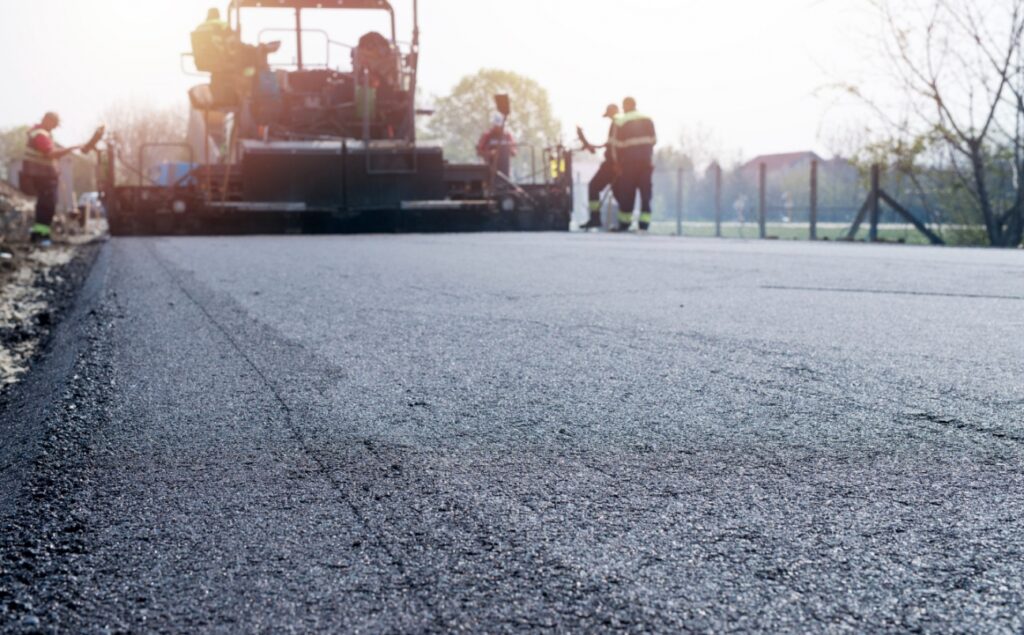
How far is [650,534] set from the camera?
1780 millimetres

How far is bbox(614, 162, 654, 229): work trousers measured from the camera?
16422mm

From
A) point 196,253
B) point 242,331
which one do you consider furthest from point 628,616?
point 196,253

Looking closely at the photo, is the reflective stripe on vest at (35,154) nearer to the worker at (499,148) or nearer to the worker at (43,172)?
the worker at (43,172)

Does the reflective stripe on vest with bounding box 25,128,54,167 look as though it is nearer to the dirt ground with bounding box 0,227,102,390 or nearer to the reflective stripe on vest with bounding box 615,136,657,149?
the dirt ground with bounding box 0,227,102,390

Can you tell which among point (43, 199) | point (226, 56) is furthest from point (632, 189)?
point (43, 199)

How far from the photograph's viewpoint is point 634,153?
54.4 feet

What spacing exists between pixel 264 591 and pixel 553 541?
47cm

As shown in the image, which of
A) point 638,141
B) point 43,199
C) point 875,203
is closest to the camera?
point 43,199

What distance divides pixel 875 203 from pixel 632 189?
3.79 m

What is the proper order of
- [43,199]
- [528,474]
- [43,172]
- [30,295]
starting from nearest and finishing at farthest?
[528,474] < [30,295] < [43,199] < [43,172]

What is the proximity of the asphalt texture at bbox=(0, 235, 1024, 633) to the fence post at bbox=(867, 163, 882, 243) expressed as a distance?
1213 centimetres

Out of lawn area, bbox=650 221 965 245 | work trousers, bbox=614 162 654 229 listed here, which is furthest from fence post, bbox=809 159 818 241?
work trousers, bbox=614 162 654 229

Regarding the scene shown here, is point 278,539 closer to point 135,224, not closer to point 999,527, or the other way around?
point 999,527

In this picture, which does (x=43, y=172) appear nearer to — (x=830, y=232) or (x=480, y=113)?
(x=830, y=232)
